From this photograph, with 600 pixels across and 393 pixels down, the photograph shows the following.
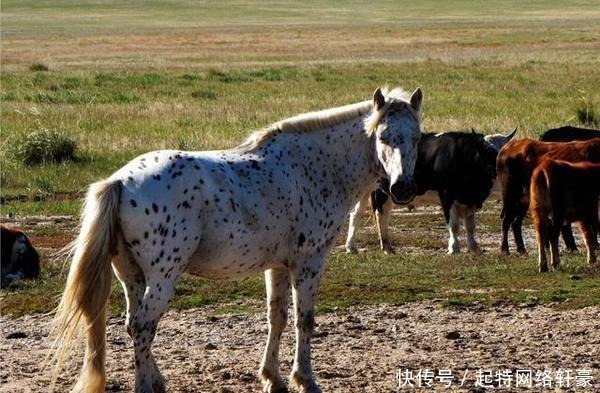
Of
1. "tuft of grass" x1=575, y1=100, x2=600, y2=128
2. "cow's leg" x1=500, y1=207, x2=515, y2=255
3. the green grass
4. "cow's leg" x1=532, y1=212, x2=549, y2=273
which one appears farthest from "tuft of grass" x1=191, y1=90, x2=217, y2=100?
"cow's leg" x1=532, y1=212, x2=549, y2=273

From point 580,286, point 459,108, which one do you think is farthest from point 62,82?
point 580,286

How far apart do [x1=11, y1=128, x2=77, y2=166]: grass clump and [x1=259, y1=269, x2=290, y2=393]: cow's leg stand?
16545 millimetres

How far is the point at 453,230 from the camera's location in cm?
1728

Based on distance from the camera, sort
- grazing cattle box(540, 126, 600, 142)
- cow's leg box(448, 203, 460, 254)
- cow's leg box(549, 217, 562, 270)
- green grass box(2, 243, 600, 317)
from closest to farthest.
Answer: green grass box(2, 243, 600, 317) < cow's leg box(549, 217, 562, 270) < cow's leg box(448, 203, 460, 254) < grazing cattle box(540, 126, 600, 142)

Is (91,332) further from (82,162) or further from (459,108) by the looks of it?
(459,108)

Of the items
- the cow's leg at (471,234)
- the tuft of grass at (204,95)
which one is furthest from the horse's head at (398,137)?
the tuft of grass at (204,95)

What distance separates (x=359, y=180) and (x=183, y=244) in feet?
6.18

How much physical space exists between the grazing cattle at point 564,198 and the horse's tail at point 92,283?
7343mm

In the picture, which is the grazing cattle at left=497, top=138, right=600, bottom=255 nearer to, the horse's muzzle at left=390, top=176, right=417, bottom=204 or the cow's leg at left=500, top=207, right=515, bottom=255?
the cow's leg at left=500, top=207, right=515, bottom=255

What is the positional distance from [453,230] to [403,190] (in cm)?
862

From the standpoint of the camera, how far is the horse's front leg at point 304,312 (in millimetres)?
8852

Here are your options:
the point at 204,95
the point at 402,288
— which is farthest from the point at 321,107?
the point at 402,288

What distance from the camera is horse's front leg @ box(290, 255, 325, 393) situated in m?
8.85

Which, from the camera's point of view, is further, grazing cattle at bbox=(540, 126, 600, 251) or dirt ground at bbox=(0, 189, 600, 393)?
grazing cattle at bbox=(540, 126, 600, 251)
